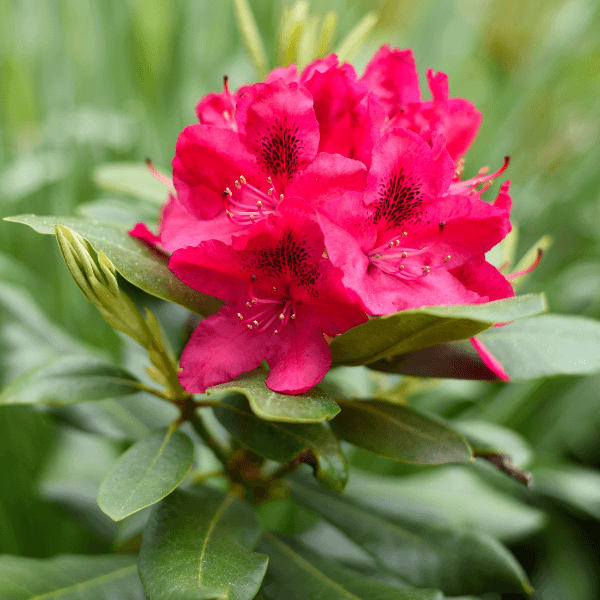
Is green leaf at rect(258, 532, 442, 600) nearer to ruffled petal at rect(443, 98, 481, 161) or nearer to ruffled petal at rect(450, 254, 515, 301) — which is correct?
ruffled petal at rect(450, 254, 515, 301)

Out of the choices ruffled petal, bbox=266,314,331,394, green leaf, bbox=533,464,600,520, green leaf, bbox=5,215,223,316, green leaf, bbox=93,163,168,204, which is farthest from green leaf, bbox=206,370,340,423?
green leaf, bbox=533,464,600,520

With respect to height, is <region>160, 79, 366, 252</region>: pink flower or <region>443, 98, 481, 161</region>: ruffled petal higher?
<region>443, 98, 481, 161</region>: ruffled petal

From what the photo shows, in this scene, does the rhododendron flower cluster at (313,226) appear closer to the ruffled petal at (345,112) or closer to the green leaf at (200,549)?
the ruffled petal at (345,112)

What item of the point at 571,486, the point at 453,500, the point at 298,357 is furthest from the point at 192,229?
the point at 571,486

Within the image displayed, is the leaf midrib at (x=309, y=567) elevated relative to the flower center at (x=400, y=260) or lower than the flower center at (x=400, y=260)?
lower

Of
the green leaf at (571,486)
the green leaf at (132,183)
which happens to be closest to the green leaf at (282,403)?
the green leaf at (132,183)

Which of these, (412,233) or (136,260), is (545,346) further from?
(136,260)

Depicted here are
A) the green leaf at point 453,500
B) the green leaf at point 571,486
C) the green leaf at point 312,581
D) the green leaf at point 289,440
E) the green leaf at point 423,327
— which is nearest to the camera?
the green leaf at point 423,327
